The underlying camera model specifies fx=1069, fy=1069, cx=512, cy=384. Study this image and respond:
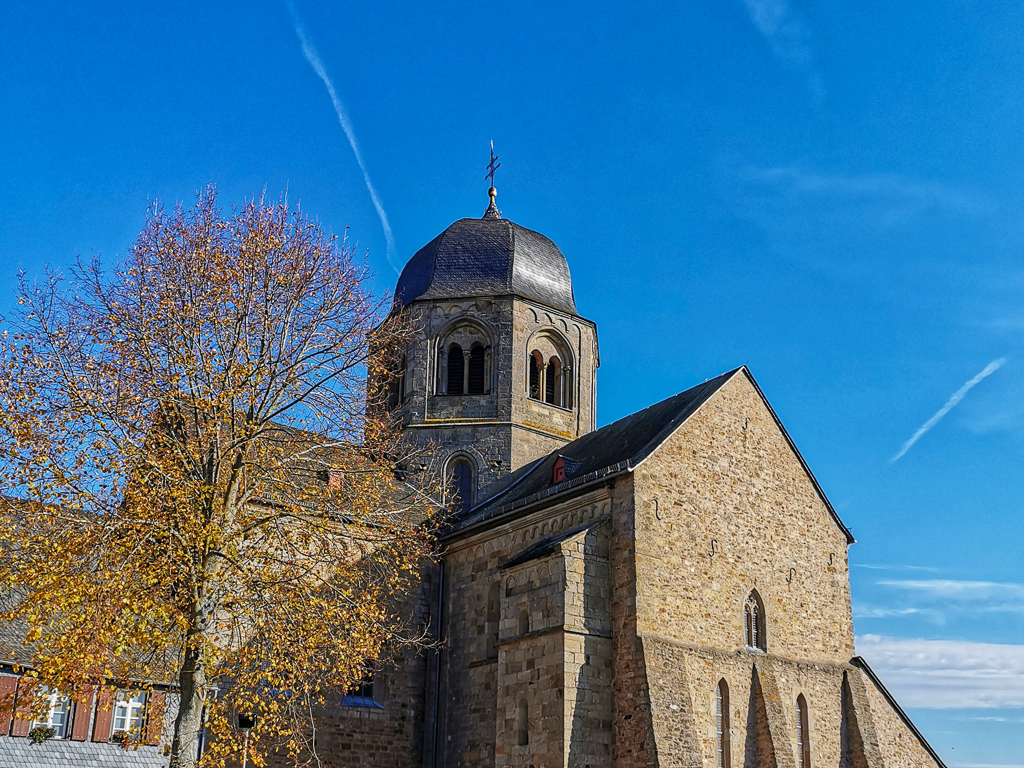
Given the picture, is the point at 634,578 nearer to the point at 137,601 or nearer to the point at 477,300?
the point at 137,601

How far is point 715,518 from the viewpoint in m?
23.8

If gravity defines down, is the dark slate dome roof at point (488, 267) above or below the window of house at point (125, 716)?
above

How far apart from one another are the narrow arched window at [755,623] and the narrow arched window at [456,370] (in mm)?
11510

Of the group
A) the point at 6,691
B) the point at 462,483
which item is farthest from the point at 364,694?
the point at 6,691

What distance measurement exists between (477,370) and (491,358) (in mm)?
591

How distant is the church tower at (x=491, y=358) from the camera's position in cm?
3084

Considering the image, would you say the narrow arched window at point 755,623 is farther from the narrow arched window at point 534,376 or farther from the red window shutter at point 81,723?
the red window shutter at point 81,723

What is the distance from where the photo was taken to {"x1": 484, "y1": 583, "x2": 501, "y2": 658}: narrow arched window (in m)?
25.0

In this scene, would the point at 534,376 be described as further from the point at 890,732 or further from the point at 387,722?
the point at 890,732

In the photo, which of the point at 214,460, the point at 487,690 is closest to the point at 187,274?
the point at 214,460

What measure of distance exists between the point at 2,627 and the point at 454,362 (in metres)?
15.3

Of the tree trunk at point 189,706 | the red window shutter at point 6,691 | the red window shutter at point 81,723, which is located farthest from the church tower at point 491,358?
the tree trunk at point 189,706

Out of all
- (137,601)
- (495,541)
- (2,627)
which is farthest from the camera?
(495,541)

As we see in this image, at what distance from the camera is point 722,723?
22031 mm
